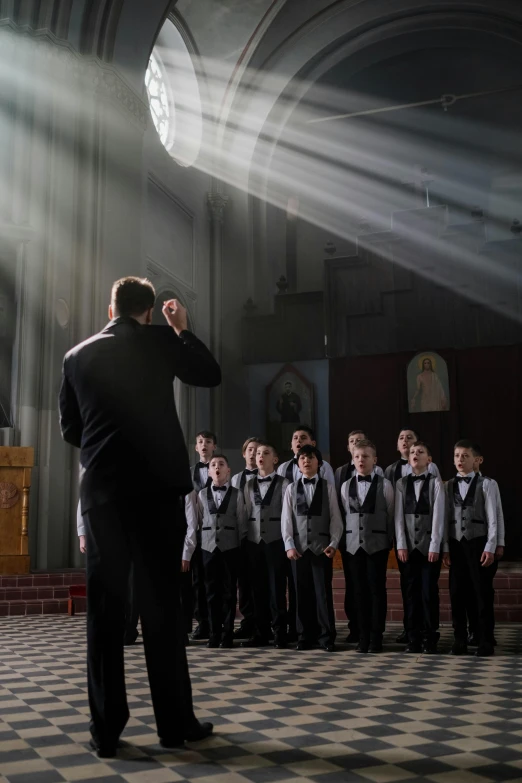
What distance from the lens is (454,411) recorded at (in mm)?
13328

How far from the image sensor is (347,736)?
3.03m

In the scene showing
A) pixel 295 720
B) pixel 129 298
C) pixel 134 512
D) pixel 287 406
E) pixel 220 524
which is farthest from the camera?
pixel 287 406

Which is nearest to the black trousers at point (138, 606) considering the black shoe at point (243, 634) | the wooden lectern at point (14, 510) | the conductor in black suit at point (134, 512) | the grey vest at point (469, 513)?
the conductor in black suit at point (134, 512)

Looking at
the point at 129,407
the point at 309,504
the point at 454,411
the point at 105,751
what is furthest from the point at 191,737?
the point at 454,411

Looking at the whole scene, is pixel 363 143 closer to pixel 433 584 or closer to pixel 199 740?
pixel 433 584

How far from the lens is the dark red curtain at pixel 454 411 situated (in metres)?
13.0

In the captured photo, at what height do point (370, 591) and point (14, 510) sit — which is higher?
point (14, 510)

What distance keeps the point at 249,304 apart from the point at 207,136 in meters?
3.46

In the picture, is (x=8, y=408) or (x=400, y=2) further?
(x=400, y=2)

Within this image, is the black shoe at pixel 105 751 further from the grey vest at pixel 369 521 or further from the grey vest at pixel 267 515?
the grey vest at pixel 267 515

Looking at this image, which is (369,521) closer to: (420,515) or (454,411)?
(420,515)

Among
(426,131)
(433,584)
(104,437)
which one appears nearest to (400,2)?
(426,131)

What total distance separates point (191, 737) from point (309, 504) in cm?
292

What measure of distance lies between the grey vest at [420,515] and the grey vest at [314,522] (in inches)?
23.1
